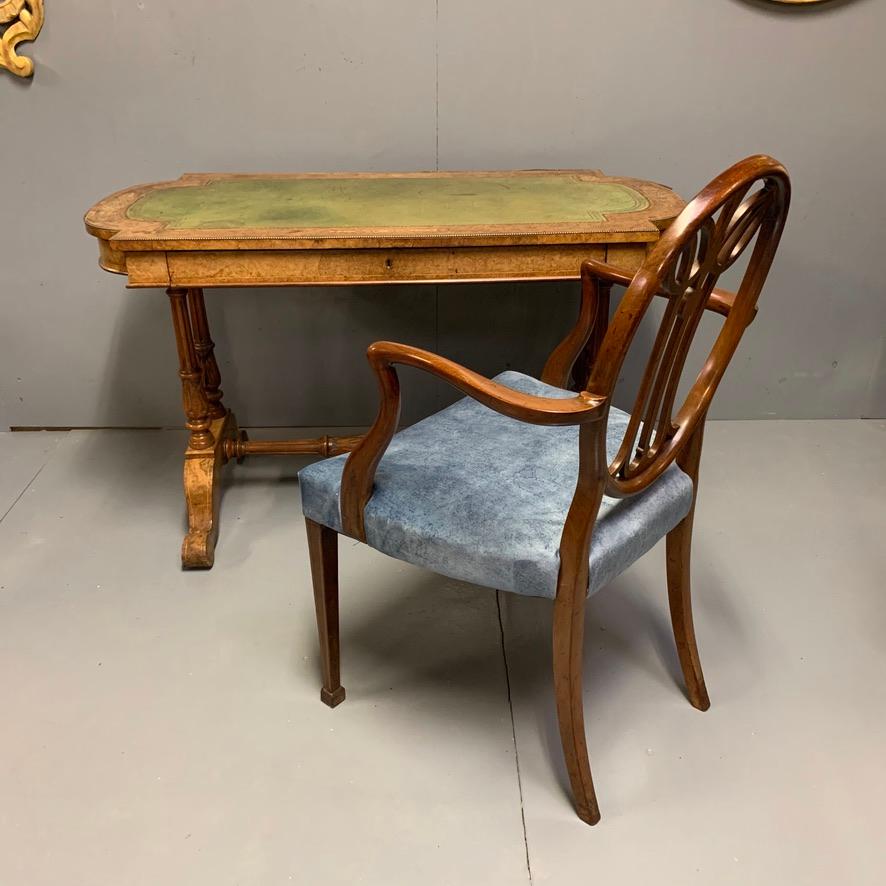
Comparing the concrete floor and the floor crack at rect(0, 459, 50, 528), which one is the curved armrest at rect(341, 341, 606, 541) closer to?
the concrete floor

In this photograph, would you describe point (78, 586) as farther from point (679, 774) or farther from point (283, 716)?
point (679, 774)

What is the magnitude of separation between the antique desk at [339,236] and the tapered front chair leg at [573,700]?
798mm

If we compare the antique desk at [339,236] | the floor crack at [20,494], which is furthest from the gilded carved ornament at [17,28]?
the floor crack at [20,494]

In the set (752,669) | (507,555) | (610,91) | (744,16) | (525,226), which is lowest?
(752,669)

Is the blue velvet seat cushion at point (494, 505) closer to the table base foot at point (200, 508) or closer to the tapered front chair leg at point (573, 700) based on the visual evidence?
the tapered front chair leg at point (573, 700)

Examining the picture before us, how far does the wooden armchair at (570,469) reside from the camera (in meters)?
1.16

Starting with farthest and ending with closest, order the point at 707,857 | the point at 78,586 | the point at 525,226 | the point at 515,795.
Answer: the point at 78,586
the point at 525,226
the point at 515,795
the point at 707,857

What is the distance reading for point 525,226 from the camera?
1862 millimetres

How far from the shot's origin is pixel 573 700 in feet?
4.78

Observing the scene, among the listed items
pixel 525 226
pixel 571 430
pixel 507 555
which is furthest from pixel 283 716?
pixel 525 226

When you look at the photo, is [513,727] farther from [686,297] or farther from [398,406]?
[686,297]

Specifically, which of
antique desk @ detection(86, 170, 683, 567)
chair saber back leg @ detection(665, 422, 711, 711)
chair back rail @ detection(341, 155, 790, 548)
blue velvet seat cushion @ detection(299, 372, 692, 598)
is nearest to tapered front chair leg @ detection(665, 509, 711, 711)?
chair saber back leg @ detection(665, 422, 711, 711)

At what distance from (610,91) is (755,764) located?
182 cm

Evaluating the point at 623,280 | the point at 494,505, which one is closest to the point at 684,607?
the point at 494,505
